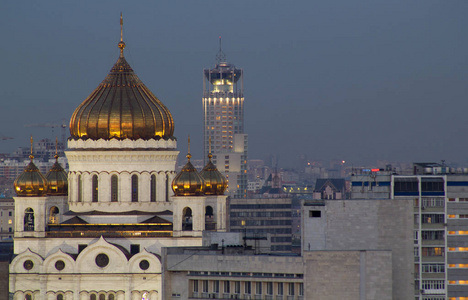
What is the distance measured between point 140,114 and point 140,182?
367cm

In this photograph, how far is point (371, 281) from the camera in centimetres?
7075

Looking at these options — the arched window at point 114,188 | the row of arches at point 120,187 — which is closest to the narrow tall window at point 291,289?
the row of arches at point 120,187

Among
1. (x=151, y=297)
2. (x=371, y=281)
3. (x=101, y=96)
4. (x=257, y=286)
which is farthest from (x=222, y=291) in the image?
(x=101, y=96)

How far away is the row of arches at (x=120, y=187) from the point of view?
95.1 meters

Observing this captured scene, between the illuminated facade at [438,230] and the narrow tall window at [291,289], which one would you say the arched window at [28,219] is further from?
the narrow tall window at [291,289]

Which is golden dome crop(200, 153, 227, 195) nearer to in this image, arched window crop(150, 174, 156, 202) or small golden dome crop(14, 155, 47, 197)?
Answer: arched window crop(150, 174, 156, 202)

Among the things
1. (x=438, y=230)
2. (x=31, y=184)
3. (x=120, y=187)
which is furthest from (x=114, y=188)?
(x=438, y=230)

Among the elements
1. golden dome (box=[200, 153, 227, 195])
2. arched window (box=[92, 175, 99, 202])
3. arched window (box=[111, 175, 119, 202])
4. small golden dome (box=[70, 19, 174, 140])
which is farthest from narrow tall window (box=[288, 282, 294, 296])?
small golden dome (box=[70, 19, 174, 140])

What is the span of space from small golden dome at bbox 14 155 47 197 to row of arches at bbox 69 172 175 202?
1.68 meters

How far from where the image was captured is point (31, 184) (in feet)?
311

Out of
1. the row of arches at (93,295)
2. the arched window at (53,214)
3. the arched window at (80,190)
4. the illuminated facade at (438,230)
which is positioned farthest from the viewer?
the arched window at (53,214)

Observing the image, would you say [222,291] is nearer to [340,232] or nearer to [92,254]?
[340,232]

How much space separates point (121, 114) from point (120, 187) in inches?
155

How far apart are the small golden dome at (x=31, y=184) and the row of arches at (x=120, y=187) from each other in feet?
5.51
